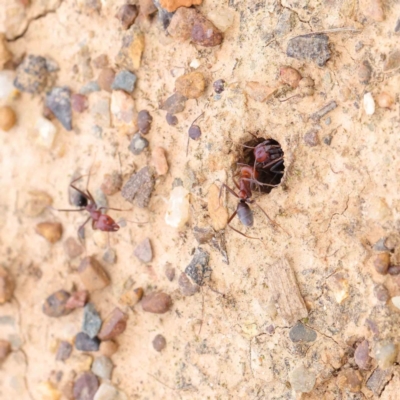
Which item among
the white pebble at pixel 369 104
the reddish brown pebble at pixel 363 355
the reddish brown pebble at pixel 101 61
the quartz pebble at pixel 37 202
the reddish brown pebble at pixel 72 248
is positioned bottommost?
the reddish brown pebble at pixel 72 248

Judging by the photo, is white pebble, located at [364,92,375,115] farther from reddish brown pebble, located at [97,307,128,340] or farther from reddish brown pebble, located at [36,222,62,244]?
reddish brown pebble, located at [36,222,62,244]

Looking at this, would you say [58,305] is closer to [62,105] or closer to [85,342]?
[85,342]

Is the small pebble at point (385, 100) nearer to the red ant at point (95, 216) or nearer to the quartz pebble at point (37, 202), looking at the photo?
the red ant at point (95, 216)

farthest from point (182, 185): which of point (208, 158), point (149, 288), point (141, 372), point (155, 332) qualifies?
point (141, 372)

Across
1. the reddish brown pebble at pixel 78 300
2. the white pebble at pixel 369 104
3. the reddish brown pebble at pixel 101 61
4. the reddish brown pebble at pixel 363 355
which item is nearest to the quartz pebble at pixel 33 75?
the reddish brown pebble at pixel 101 61

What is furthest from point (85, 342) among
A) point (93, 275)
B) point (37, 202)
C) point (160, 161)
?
point (160, 161)
